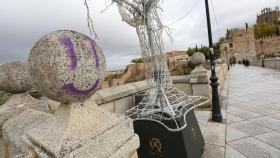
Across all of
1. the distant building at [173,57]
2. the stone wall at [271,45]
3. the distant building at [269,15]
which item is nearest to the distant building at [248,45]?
the stone wall at [271,45]

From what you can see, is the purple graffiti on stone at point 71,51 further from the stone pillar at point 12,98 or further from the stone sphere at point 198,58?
the stone sphere at point 198,58

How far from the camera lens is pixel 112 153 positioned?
4.99 feet

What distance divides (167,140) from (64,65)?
6.60 feet

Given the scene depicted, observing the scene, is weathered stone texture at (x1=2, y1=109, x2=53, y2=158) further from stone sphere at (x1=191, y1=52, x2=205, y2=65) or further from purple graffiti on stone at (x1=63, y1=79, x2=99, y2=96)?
stone sphere at (x1=191, y1=52, x2=205, y2=65)

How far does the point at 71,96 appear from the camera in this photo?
1446mm

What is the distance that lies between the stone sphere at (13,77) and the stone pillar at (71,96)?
1.12 m

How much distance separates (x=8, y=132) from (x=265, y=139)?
4202mm

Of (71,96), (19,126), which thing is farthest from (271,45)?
(71,96)

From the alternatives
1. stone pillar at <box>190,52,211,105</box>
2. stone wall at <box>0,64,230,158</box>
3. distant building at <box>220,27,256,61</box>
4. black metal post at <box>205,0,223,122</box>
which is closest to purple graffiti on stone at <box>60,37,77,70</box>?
stone wall at <box>0,64,230,158</box>

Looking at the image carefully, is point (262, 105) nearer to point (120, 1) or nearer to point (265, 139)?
point (265, 139)

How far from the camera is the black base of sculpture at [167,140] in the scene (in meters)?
2.81

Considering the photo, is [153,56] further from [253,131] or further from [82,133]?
[253,131]

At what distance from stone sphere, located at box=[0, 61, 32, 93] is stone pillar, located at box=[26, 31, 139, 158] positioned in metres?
1.12

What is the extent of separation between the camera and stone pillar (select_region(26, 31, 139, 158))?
4.40ft
